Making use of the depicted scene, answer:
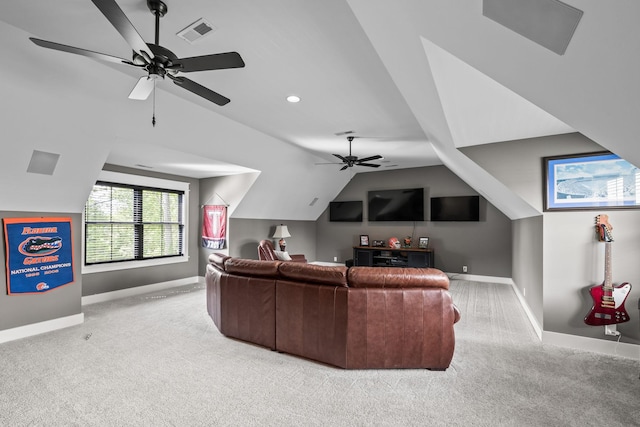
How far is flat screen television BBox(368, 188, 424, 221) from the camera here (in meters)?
7.79

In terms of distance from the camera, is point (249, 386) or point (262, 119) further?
point (262, 119)

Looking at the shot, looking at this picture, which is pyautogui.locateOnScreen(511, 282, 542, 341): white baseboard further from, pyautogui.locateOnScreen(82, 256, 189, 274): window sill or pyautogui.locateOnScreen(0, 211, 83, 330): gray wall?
pyautogui.locateOnScreen(82, 256, 189, 274): window sill

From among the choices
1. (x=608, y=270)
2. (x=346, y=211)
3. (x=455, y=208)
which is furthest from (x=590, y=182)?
(x=346, y=211)

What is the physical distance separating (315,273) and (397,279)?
0.75m

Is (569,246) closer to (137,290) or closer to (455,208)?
(455,208)

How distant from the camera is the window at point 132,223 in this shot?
5.29 meters

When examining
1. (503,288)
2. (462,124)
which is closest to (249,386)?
(462,124)

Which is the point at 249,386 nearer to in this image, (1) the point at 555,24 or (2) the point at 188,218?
(1) the point at 555,24

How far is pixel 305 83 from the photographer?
10.6 feet

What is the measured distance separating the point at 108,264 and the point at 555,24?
6.29m

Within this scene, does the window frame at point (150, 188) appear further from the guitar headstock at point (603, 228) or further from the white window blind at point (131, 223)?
the guitar headstock at point (603, 228)

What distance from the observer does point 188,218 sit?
22.5 feet

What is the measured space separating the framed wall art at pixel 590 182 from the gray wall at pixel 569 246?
7 cm

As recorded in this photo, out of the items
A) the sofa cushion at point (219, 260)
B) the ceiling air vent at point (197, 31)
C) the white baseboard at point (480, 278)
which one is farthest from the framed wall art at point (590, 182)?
the white baseboard at point (480, 278)
